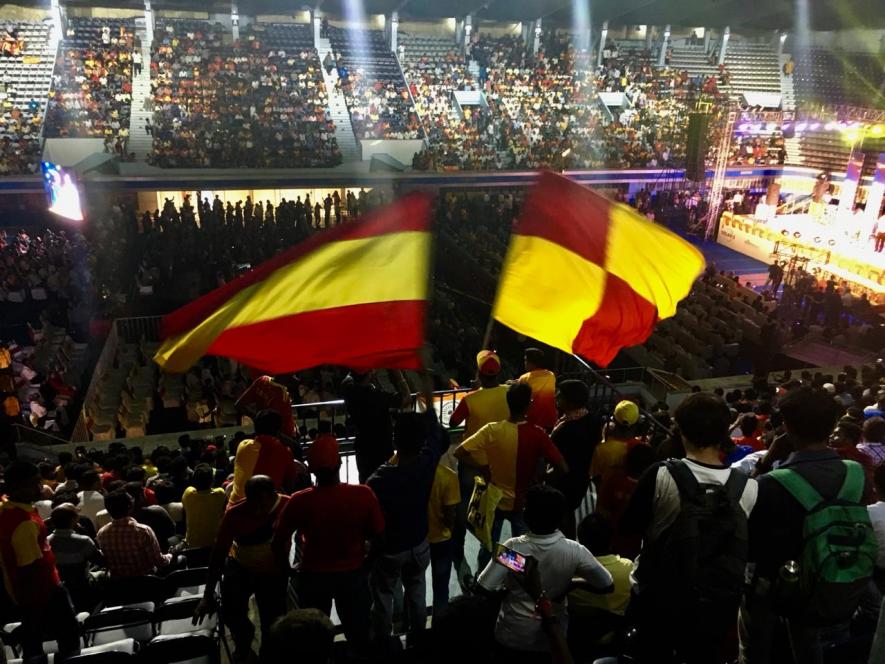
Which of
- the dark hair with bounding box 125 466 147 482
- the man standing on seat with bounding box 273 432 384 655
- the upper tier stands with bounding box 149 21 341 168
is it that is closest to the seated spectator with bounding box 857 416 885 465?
the man standing on seat with bounding box 273 432 384 655

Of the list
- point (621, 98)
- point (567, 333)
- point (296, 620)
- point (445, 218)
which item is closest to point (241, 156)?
point (445, 218)

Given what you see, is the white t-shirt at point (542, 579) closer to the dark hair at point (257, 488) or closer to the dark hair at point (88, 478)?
the dark hair at point (257, 488)

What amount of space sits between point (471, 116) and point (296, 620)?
29.1m

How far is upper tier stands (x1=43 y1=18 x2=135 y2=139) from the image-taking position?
2386 centimetres

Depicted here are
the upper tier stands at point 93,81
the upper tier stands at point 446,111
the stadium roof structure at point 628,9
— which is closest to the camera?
the upper tier stands at point 93,81

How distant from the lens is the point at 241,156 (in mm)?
23219

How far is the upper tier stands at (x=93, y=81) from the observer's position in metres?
23.9

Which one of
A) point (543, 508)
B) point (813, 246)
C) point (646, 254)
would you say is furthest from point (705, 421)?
point (813, 246)

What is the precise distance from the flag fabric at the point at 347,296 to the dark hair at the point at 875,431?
3.38 meters

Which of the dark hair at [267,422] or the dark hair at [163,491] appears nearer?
the dark hair at [267,422]

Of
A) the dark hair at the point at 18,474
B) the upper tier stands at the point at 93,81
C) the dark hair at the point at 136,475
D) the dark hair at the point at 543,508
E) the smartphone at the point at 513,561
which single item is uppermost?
the upper tier stands at the point at 93,81

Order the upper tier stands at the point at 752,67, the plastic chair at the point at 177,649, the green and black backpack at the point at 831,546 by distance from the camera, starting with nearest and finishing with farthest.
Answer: the green and black backpack at the point at 831,546, the plastic chair at the point at 177,649, the upper tier stands at the point at 752,67

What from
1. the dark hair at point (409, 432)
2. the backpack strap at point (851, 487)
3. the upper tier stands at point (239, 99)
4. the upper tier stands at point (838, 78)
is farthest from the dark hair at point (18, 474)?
the upper tier stands at point (838, 78)

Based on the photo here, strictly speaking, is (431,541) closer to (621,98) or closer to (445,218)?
(445,218)
